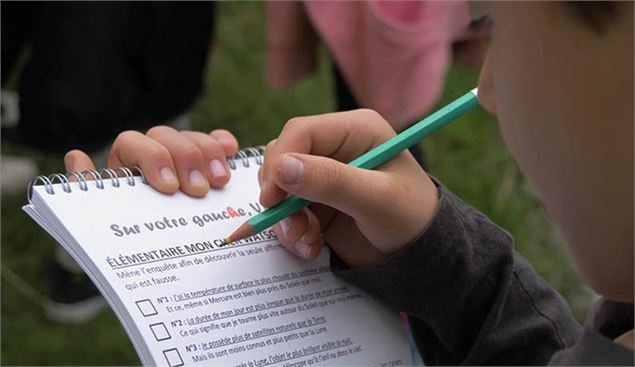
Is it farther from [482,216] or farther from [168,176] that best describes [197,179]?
[482,216]

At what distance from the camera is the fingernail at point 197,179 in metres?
0.65

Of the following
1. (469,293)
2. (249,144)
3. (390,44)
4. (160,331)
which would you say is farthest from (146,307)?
(249,144)

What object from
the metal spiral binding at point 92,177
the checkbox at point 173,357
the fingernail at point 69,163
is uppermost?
the metal spiral binding at point 92,177

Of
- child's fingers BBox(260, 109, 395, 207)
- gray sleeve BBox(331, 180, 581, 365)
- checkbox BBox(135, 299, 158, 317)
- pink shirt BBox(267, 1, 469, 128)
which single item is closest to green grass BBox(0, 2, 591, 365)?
pink shirt BBox(267, 1, 469, 128)

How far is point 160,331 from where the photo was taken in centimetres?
53

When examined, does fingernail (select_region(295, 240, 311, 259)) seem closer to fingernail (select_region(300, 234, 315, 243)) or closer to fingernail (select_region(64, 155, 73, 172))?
fingernail (select_region(300, 234, 315, 243))

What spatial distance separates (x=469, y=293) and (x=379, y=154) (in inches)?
5.6

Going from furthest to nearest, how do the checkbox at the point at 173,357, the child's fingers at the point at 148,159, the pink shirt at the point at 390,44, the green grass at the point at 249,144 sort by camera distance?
the green grass at the point at 249,144 → the pink shirt at the point at 390,44 → the child's fingers at the point at 148,159 → the checkbox at the point at 173,357

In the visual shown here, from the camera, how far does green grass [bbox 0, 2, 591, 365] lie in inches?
61.9

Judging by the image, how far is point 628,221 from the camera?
453 millimetres

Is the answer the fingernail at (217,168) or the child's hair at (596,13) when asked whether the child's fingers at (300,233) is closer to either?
the fingernail at (217,168)

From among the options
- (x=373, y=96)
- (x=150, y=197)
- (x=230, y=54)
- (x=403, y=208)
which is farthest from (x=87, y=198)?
(x=230, y=54)

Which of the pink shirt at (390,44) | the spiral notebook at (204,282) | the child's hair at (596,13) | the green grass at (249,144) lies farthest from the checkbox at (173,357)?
the green grass at (249,144)

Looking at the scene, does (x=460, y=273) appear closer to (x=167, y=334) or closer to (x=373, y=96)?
(x=167, y=334)
